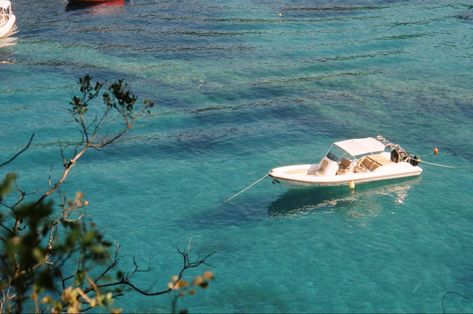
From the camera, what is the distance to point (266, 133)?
38156 millimetres

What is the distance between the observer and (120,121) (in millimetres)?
39938

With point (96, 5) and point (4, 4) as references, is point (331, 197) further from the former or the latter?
point (96, 5)

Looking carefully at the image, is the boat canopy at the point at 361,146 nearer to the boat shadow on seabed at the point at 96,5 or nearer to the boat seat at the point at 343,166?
the boat seat at the point at 343,166

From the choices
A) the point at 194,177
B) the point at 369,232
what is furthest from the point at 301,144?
the point at 369,232

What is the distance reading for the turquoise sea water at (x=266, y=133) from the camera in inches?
1026

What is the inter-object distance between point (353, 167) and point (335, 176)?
48.6 inches

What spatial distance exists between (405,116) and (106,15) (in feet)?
101

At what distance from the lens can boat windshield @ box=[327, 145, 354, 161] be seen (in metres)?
31.7

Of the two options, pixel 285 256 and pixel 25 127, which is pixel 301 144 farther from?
pixel 25 127

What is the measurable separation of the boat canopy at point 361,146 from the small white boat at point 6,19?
3327 centimetres

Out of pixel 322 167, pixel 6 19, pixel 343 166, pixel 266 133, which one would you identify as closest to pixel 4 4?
pixel 6 19

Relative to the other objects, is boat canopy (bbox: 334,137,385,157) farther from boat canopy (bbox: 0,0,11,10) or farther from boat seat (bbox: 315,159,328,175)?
boat canopy (bbox: 0,0,11,10)

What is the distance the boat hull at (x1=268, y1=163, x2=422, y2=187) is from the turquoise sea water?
0.57 meters

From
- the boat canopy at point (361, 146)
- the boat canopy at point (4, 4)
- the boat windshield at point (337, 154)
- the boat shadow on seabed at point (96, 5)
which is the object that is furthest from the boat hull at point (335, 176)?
the boat shadow on seabed at point (96, 5)
